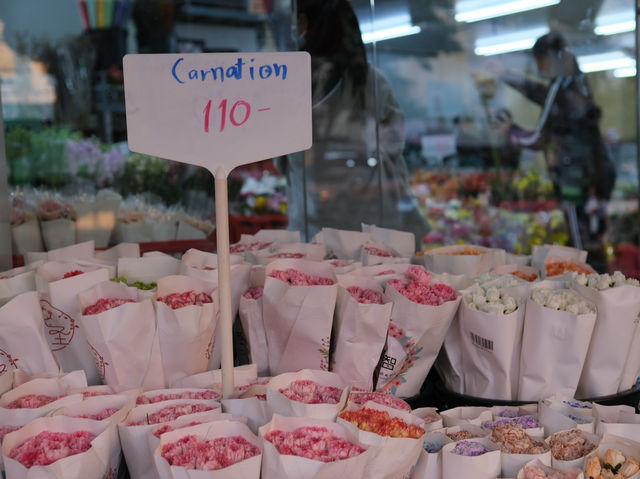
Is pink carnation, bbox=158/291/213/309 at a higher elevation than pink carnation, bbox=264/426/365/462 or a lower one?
higher

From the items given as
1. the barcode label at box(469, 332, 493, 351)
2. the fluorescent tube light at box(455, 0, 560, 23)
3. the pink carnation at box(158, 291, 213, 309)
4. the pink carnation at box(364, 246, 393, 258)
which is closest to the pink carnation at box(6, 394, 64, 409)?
the pink carnation at box(158, 291, 213, 309)

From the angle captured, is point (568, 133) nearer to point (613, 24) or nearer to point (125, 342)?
point (613, 24)

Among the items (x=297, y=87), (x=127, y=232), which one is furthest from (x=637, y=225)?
(x=297, y=87)

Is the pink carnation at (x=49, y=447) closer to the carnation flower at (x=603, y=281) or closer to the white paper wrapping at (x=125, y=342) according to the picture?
the white paper wrapping at (x=125, y=342)

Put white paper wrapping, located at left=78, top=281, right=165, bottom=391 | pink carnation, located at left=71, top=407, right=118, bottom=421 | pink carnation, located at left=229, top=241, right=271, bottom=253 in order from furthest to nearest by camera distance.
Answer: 1. pink carnation, located at left=229, top=241, right=271, bottom=253
2. white paper wrapping, located at left=78, top=281, right=165, bottom=391
3. pink carnation, located at left=71, top=407, right=118, bottom=421

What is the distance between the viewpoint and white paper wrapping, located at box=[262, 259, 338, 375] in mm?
2152

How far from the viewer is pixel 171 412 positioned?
174 cm

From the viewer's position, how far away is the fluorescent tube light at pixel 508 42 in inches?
239

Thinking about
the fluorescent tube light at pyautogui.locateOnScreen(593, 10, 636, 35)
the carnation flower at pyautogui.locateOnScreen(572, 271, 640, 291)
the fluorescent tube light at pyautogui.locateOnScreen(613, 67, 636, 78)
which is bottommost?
the carnation flower at pyautogui.locateOnScreen(572, 271, 640, 291)

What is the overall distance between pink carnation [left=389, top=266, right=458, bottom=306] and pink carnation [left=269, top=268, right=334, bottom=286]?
216 mm

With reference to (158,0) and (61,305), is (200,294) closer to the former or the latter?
(61,305)

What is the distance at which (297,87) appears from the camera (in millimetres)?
1826

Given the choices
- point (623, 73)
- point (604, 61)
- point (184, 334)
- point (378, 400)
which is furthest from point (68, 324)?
point (623, 73)

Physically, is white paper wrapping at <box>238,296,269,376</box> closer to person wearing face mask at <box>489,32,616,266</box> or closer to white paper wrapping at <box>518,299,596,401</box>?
white paper wrapping at <box>518,299,596,401</box>
